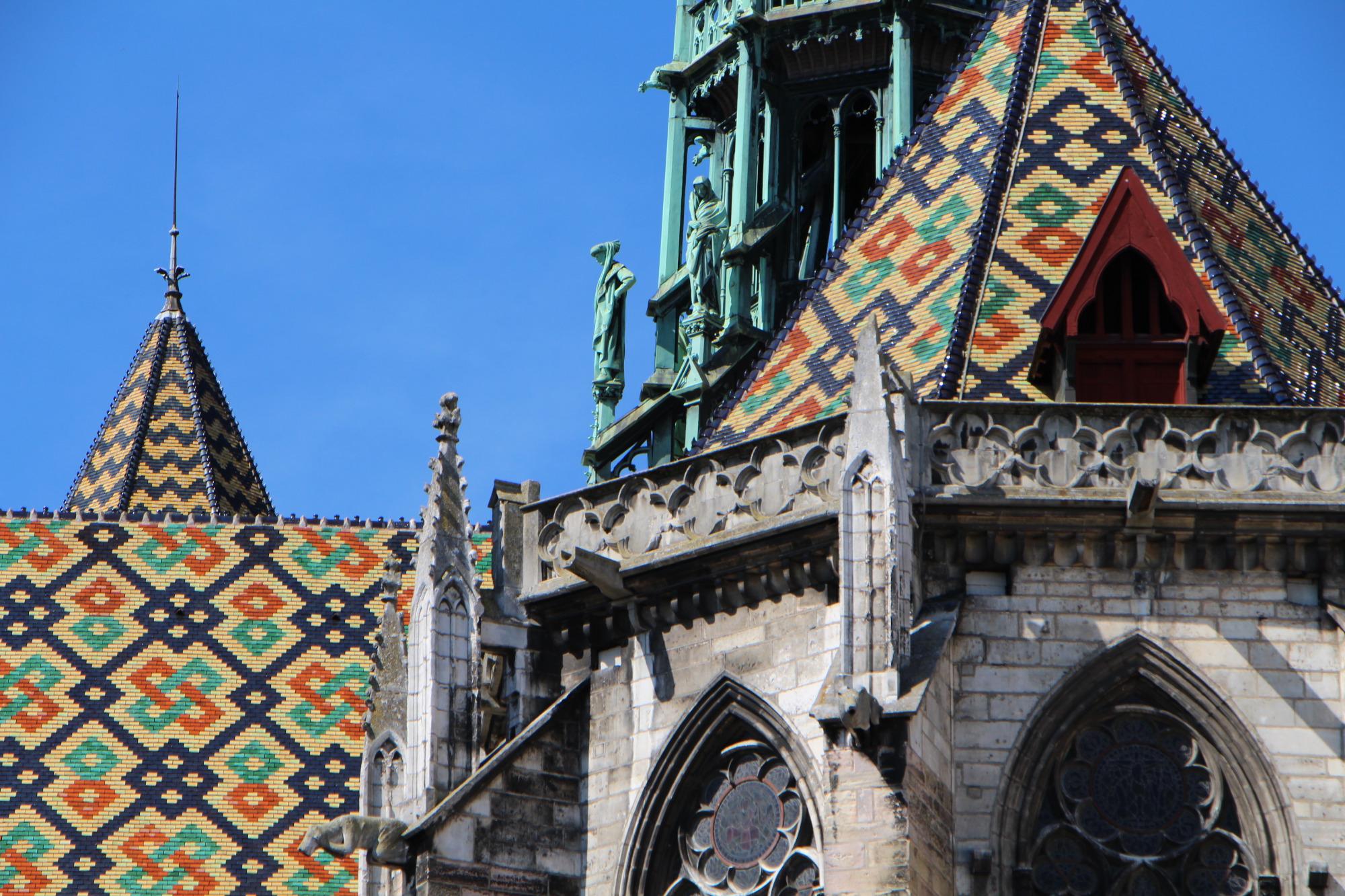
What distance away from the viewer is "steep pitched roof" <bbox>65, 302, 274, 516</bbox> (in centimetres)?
2423

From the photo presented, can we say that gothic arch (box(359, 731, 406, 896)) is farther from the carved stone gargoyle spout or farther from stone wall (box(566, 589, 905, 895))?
stone wall (box(566, 589, 905, 895))

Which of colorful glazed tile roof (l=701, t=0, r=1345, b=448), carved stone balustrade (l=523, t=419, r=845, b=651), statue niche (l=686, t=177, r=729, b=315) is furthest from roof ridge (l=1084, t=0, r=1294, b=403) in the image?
statue niche (l=686, t=177, r=729, b=315)

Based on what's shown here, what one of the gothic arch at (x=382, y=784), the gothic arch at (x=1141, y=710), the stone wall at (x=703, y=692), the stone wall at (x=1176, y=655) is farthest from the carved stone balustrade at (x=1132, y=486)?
the gothic arch at (x=382, y=784)

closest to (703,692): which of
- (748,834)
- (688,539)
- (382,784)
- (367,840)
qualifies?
(748,834)

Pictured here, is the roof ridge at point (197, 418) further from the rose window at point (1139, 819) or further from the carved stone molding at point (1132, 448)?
the rose window at point (1139, 819)

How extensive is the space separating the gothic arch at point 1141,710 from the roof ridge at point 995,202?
2019 millimetres

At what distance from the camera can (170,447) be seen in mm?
24547

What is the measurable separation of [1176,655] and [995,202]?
150 inches

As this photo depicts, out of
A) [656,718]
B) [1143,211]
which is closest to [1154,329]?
[1143,211]

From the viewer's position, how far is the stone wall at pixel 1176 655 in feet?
50.6

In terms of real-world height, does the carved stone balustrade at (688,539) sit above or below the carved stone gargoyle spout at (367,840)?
above

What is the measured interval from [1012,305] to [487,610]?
135 inches

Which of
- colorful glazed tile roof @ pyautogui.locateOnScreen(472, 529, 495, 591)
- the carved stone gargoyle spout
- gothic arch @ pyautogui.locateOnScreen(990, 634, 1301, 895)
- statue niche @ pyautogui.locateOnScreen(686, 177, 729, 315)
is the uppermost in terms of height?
statue niche @ pyautogui.locateOnScreen(686, 177, 729, 315)

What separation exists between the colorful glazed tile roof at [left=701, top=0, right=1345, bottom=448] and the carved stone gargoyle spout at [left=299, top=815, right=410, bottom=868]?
3192mm
